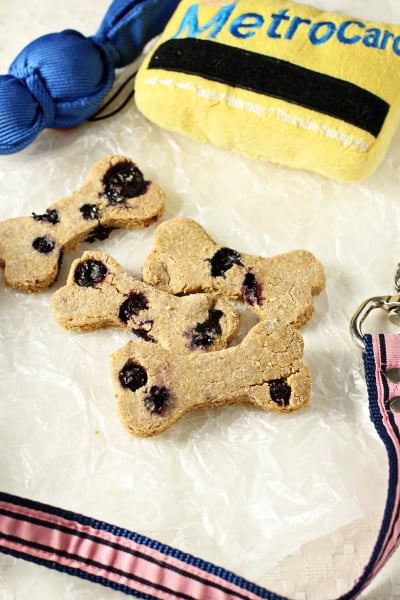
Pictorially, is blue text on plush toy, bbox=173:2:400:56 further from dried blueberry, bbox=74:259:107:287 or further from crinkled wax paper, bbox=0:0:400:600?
dried blueberry, bbox=74:259:107:287

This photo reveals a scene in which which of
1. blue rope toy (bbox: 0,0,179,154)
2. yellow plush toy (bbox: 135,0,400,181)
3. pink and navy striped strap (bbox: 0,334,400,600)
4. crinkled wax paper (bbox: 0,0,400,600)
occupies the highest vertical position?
yellow plush toy (bbox: 135,0,400,181)

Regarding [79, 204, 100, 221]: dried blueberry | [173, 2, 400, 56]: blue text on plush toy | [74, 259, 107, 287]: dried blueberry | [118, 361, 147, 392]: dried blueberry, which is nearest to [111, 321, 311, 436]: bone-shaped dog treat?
[118, 361, 147, 392]: dried blueberry

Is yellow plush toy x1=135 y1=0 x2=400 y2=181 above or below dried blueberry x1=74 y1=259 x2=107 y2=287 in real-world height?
above

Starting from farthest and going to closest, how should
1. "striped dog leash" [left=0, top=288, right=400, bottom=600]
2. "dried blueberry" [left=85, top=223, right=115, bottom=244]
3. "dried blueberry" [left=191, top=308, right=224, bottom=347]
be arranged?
"dried blueberry" [left=85, top=223, right=115, bottom=244] < "dried blueberry" [left=191, top=308, right=224, bottom=347] < "striped dog leash" [left=0, top=288, right=400, bottom=600]

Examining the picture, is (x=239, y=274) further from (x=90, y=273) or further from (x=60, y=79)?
(x=60, y=79)

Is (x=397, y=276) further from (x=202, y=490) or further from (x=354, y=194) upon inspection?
(x=202, y=490)

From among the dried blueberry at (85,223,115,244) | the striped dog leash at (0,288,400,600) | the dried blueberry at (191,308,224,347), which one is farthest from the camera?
the dried blueberry at (85,223,115,244)

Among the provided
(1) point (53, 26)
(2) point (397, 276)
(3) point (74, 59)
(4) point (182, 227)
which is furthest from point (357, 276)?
(1) point (53, 26)

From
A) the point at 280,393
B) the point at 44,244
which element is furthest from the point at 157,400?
the point at 44,244
